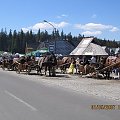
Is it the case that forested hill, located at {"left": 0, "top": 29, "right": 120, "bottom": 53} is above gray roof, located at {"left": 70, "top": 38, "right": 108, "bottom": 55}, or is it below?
above

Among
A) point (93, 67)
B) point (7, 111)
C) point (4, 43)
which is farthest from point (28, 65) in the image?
point (4, 43)

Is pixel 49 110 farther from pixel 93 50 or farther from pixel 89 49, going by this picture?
pixel 89 49

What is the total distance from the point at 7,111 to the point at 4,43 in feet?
551

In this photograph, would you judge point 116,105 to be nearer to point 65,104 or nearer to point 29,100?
point 65,104

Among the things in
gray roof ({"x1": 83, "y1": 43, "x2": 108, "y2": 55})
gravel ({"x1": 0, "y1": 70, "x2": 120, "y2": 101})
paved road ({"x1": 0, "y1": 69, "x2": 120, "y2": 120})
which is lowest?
paved road ({"x1": 0, "y1": 69, "x2": 120, "y2": 120})

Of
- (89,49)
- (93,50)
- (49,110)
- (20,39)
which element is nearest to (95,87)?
(49,110)

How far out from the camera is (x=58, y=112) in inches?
443

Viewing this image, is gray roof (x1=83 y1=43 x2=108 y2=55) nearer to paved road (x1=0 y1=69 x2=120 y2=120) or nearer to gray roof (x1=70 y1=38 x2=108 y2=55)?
gray roof (x1=70 y1=38 x2=108 y2=55)

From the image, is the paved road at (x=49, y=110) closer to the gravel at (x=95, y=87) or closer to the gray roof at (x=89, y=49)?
the gravel at (x=95, y=87)
